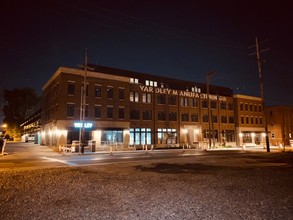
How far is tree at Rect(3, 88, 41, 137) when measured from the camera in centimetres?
7250

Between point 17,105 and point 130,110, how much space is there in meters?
49.7

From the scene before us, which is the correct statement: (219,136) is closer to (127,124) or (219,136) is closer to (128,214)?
(127,124)

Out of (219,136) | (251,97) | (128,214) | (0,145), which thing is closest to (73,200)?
(128,214)

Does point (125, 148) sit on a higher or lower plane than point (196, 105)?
lower

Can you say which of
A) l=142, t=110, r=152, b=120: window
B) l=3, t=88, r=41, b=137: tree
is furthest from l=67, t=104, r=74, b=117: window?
l=3, t=88, r=41, b=137: tree

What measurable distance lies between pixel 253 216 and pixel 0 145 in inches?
1101

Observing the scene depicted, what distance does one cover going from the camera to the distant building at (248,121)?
56.5 metres

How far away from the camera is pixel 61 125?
3394 cm

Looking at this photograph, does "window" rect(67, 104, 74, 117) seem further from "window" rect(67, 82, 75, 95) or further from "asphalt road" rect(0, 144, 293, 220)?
"asphalt road" rect(0, 144, 293, 220)

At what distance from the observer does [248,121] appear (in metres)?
58.7

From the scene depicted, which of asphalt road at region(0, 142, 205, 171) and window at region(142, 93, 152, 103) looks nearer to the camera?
asphalt road at region(0, 142, 205, 171)

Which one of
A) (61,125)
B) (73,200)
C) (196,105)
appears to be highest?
(196,105)

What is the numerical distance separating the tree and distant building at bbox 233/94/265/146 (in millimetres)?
60975

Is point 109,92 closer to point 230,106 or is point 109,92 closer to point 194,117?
point 194,117
